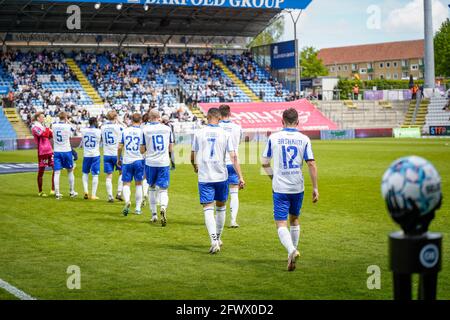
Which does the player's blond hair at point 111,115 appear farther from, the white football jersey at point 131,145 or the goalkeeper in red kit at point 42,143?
the goalkeeper in red kit at point 42,143

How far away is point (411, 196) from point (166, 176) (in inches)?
398

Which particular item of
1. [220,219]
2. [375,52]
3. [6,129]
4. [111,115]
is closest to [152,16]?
[6,129]

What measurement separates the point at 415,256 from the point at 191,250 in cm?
724

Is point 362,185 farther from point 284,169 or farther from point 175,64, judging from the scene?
point 175,64

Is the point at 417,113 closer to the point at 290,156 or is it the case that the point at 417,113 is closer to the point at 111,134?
the point at 111,134

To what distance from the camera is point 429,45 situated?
55.3 meters

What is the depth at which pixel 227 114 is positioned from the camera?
12234mm

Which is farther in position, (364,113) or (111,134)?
(364,113)

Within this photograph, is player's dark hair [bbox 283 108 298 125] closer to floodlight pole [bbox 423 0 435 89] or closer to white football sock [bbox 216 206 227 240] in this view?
white football sock [bbox 216 206 227 240]

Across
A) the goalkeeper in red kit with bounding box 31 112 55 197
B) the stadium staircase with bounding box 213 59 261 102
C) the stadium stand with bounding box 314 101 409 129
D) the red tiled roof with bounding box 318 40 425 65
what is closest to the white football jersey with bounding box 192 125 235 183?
the goalkeeper in red kit with bounding box 31 112 55 197

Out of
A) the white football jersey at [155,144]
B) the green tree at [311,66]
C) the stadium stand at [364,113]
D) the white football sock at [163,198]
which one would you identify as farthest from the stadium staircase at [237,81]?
the green tree at [311,66]

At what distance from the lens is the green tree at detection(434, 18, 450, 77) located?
10519 cm
